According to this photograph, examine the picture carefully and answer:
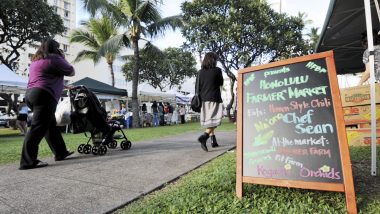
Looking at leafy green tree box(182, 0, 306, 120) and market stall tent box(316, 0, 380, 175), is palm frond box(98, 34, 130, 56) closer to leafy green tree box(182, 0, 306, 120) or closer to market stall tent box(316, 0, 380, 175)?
leafy green tree box(182, 0, 306, 120)

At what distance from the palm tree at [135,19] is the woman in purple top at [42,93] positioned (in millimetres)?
13123

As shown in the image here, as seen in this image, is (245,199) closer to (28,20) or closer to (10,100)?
(10,100)

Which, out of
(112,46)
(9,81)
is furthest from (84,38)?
(9,81)

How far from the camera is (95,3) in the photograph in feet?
57.7

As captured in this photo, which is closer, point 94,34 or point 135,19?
point 135,19

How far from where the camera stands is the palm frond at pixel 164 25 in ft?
60.7

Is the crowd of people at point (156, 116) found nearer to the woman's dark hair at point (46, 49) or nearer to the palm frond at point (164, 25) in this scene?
the palm frond at point (164, 25)

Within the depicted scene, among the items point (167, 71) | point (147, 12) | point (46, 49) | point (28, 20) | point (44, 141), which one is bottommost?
point (44, 141)

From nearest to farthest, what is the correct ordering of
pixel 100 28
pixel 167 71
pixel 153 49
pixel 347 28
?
pixel 347 28, pixel 153 49, pixel 100 28, pixel 167 71

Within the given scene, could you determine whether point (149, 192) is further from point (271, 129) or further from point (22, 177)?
point (22, 177)

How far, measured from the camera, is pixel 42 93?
4633 millimetres

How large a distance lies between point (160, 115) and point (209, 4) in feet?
28.5

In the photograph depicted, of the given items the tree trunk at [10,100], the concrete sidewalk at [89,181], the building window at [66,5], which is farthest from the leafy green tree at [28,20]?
the building window at [66,5]

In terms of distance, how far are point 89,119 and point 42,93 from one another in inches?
41.6
